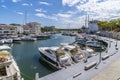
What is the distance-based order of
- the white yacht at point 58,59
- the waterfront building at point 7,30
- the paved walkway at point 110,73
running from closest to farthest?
1. the paved walkway at point 110,73
2. the white yacht at point 58,59
3. the waterfront building at point 7,30

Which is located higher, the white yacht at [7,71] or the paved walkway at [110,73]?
the white yacht at [7,71]

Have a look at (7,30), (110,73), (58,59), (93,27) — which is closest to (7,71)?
(58,59)

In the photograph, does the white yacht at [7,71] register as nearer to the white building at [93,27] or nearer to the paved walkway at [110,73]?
the paved walkway at [110,73]

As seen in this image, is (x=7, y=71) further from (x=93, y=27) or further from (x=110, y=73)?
(x=93, y=27)

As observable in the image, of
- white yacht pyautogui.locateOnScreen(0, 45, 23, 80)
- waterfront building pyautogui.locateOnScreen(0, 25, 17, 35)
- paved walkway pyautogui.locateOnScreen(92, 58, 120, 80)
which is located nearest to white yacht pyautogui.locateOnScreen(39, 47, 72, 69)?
paved walkway pyautogui.locateOnScreen(92, 58, 120, 80)

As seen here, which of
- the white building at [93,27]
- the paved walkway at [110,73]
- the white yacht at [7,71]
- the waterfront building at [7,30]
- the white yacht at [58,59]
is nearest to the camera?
the paved walkway at [110,73]

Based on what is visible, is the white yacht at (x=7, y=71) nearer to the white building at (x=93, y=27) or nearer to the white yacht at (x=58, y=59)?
the white yacht at (x=58, y=59)

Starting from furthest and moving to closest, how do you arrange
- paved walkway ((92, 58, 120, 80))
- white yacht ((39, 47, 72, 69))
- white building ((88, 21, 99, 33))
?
white building ((88, 21, 99, 33))
white yacht ((39, 47, 72, 69))
paved walkway ((92, 58, 120, 80))

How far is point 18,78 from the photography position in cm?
2000

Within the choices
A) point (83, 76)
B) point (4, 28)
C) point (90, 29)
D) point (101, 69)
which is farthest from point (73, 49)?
point (90, 29)

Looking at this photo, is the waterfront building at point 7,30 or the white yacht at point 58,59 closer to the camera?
the white yacht at point 58,59

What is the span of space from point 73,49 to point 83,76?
48.6 ft

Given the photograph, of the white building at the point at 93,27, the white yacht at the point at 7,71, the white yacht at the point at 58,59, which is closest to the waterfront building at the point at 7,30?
the white building at the point at 93,27

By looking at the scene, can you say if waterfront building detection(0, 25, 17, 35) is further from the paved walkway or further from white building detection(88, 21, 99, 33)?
the paved walkway
